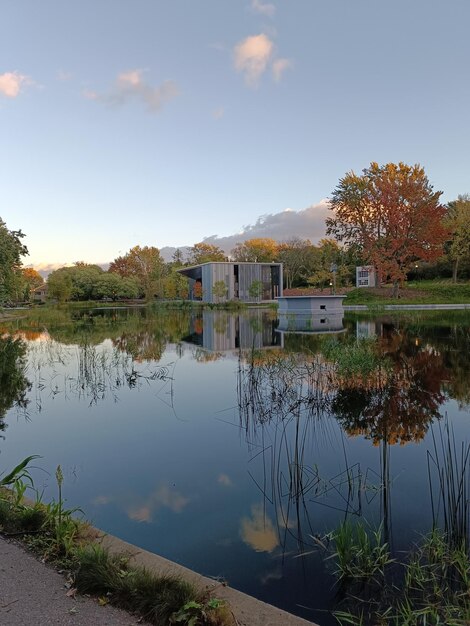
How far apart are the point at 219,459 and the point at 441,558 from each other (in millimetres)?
2439

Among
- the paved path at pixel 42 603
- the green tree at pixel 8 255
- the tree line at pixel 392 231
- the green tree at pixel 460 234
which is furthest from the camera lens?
the green tree at pixel 460 234

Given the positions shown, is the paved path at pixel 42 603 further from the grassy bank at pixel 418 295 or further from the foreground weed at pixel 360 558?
the grassy bank at pixel 418 295

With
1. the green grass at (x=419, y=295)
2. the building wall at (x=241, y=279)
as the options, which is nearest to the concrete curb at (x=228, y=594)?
the green grass at (x=419, y=295)

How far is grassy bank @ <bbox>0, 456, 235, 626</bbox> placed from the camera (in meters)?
2.09

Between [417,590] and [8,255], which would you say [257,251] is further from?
[417,590]

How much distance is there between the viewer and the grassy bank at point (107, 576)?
2086 millimetres

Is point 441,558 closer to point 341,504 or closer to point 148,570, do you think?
point 341,504

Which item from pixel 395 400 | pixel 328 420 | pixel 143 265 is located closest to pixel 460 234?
pixel 395 400

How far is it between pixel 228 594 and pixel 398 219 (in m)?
33.9

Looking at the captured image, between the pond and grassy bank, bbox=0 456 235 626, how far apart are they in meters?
0.52

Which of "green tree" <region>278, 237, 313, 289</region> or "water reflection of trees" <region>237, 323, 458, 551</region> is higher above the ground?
"green tree" <region>278, 237, 313, 289</region>

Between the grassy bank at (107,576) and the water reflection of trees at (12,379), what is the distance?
3.50 metres

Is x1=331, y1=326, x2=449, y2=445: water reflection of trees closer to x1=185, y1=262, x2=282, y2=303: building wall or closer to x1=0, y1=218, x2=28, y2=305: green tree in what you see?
x1=0, y1=218, x2=28, y2=305: green tree

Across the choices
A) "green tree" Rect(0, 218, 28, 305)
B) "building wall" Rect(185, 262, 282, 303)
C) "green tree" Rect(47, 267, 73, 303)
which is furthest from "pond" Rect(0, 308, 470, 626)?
"green tree" Rect(47, 267, 73, 303)
